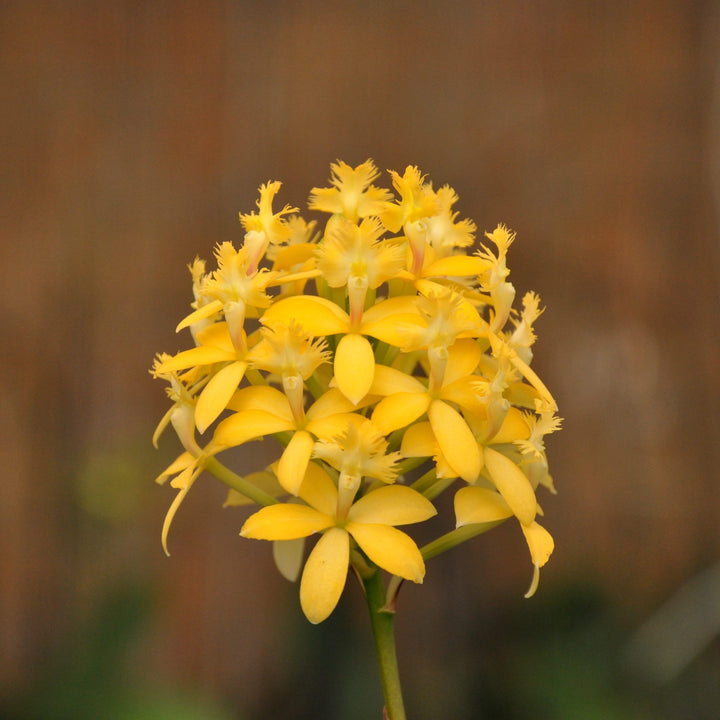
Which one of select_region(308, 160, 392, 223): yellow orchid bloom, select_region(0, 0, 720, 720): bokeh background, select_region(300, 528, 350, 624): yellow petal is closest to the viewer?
select_region(300, 528, 350, 624): yellow petal

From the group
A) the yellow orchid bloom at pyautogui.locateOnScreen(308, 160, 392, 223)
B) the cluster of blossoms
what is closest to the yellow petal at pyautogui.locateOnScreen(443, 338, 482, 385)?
the cluster of blossoms

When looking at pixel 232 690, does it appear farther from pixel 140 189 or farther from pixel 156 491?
pixel 140 189

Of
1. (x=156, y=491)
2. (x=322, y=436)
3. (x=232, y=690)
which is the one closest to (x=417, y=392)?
(x=322, y=436)

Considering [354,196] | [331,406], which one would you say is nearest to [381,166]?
[354,196]

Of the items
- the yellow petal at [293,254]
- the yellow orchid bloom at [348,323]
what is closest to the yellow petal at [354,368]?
the yellow orchid bloom at [348,323]

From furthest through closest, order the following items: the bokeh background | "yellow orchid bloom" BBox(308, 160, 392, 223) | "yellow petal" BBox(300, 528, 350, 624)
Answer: the bokeh background
"yellow orchid bloom" BBox(308, 160, 392, 223)
"yellow petal" BBox(300, 528, 350, 624)

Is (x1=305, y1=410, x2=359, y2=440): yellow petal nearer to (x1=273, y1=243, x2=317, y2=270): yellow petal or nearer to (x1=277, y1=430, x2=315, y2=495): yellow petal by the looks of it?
(x1=277, y1=430, x2=315, y2=495): yellow petal

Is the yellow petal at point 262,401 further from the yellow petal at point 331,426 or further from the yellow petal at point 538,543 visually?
the yellow petal at point 538,543

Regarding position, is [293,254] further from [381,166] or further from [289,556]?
[381,166]
